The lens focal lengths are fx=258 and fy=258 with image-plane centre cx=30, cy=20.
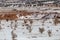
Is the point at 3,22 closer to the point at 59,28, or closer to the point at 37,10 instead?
the point at 37,10

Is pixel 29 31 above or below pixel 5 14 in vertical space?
below

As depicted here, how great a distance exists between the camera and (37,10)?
1.71m

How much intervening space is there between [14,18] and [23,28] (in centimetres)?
9

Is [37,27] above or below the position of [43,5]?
below

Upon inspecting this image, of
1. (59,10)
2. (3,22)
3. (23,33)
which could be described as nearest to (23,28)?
(23,33)

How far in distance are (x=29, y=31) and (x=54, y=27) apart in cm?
17

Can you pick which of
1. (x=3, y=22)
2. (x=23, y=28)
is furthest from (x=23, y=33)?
(x=3, y=22)

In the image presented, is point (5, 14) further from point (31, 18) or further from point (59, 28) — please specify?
point (59, 28)

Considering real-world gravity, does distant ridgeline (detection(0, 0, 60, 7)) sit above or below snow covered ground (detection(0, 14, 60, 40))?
above

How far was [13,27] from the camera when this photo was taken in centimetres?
170

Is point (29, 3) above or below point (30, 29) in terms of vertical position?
above

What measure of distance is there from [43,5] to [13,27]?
0.25 m

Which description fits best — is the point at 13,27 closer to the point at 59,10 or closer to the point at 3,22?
the point at 3,22

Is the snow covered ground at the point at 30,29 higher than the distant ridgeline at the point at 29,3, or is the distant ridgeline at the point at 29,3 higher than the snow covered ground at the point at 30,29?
the distant ridgeline at the point at 29,3
